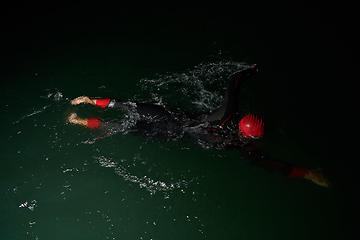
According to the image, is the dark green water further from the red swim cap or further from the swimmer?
the red swim cap

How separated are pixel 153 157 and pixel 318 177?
2.11 metres

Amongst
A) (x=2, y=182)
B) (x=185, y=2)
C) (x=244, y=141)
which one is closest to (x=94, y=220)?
(x=2, y=182)

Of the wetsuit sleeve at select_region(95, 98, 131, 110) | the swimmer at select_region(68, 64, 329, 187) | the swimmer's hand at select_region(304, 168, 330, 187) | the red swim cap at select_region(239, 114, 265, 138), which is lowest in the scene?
the swimmer's hand at select_region(304, 168, 330, 187)

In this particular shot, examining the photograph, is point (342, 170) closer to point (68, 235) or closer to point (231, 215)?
point (231, 215)

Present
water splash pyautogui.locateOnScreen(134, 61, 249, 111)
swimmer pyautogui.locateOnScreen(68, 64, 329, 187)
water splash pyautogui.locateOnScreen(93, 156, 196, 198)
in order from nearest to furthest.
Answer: water splash pyautogui.locateOnScreen(93, 156, 196, 198), swimmer pyautogui.locateOnScreen(68, 64, 329, 187), water splash pyautogui.locateOnScreen(134, 61, 249, 111)

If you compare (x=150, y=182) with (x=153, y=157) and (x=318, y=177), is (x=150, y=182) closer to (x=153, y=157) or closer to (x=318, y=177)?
(x=153, y=157)

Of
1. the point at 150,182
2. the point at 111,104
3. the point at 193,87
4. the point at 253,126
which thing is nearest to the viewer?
the point at 253,126

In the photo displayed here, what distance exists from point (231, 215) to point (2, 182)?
266cm

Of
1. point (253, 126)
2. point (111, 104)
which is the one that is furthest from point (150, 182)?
point (253, 126)

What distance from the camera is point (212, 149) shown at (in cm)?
276

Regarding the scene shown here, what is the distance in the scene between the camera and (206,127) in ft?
8.50

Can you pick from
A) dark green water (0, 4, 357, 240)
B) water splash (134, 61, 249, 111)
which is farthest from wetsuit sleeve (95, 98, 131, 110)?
water splash (134, 61, 249, 111)

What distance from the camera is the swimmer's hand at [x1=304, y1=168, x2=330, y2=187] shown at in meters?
2.56

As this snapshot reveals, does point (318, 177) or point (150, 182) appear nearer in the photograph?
point (150, 182)
